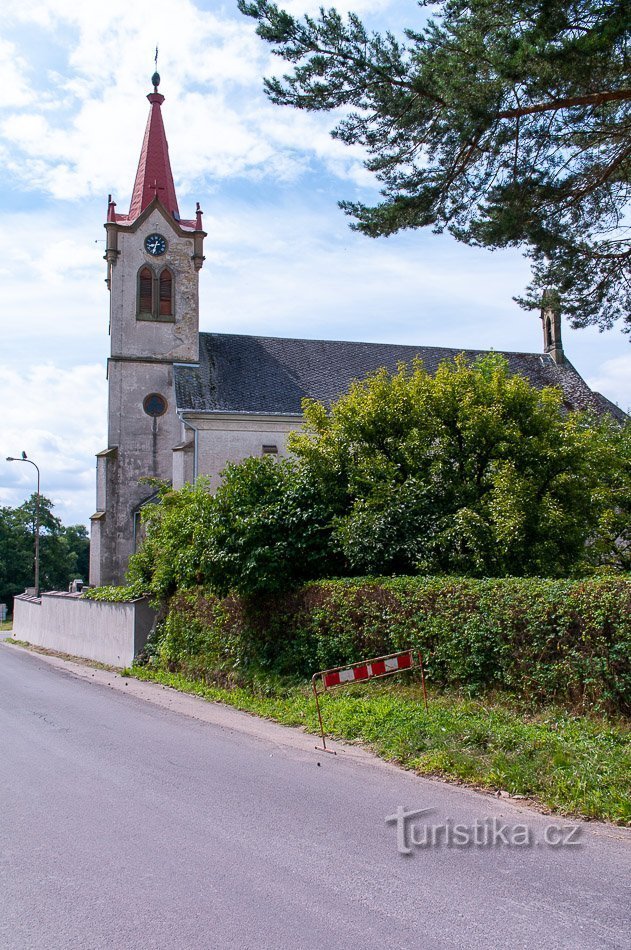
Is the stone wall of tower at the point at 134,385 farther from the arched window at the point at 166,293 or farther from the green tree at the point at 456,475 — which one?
the green tree at the point at 456,475

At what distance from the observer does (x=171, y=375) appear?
3484cm

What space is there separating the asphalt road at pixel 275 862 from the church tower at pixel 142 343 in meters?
25.4

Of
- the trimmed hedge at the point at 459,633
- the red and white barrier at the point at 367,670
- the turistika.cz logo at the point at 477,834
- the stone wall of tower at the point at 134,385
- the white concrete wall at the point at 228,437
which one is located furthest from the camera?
the stone wall of tower at the point at 134,385

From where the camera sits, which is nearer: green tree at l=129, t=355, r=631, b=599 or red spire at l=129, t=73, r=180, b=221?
green tree at l=129, t=355, r=631, b=599

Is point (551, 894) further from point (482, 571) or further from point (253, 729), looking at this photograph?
point (482, 571)

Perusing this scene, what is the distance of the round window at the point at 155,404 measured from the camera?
34.6m

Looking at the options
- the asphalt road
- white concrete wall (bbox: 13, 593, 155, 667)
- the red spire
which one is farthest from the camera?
the red spire

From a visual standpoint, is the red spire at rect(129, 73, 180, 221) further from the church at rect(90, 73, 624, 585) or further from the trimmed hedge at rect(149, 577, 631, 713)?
the trimmed hedge at rect(149, 577, 631, 713)

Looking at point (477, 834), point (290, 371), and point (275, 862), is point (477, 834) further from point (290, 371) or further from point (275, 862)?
point (290, 371)

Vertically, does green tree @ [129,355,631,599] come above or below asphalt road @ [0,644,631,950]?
above

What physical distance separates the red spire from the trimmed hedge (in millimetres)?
26106

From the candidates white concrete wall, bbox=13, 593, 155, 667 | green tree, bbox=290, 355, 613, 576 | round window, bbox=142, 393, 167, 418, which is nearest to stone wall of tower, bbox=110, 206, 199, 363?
round window, bbox=142, 393, 167, 418

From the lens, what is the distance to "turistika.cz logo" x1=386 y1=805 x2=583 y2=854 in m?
5.67

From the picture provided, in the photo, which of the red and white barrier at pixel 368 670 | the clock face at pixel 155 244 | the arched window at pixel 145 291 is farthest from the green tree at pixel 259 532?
the clock face at pixel 155 244
